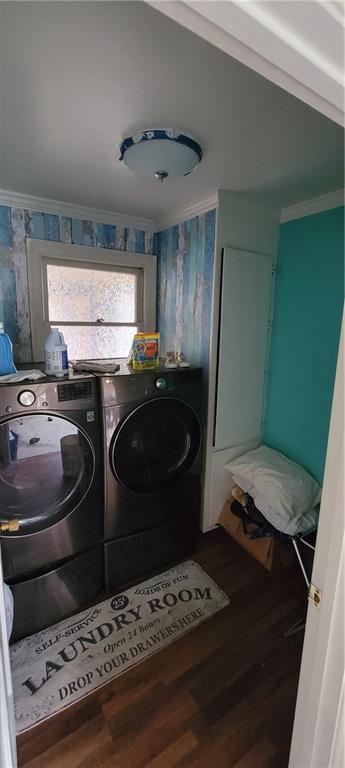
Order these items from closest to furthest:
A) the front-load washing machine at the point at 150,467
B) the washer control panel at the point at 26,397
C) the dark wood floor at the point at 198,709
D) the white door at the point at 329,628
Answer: the white door at the point at 329,628
the dark wood floor at the point at 198,709
the washer control panel at the point at 26,397
the front-load washing machine at the point at 150,467

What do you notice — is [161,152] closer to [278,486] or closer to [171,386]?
[171,386]

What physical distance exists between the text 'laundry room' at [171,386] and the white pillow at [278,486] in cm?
1

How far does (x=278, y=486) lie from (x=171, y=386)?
857 mm

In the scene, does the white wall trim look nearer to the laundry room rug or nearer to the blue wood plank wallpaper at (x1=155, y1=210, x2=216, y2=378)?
the blue wood plank wallpaper at (x1=155, y1=210, x2=216, y2=378)

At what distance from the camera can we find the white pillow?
170 cm

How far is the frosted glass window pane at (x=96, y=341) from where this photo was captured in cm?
216

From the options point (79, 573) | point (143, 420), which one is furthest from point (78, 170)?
point (79, 573)

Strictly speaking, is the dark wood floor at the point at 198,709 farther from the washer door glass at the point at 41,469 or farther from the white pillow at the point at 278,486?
the washer door glass at the point at 41,469

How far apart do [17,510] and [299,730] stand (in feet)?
3.91

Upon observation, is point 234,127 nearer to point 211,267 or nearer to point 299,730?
point 211,267

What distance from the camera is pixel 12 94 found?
39.0 inches

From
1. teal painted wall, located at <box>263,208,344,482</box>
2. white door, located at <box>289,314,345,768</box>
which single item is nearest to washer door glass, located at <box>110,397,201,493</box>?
teal painted wall, located at <box>263,208,344,482</box>

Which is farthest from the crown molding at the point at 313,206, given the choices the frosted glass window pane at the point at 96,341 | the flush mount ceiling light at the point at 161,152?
the frosted glass window pane at the point at 96,341

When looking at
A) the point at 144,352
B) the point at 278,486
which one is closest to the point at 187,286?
the point at 144,352
